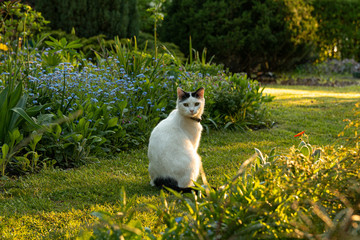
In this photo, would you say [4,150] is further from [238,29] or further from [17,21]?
[238,29]

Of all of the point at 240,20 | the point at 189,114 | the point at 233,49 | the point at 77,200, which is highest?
the point at 240,20

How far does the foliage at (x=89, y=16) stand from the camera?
→ 35.3 ft

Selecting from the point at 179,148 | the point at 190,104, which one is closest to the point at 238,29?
the point at 190,104

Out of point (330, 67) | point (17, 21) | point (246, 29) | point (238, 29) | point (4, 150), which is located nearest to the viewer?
point (4, 150)

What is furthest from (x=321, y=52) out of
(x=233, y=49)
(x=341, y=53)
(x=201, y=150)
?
(x=201, y=150)

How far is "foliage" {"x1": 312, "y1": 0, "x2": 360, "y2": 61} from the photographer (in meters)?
15.9

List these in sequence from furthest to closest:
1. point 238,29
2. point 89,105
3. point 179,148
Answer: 1. point 238,29
2. point 89,105
3. point 179,148

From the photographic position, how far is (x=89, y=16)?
36.0 ft

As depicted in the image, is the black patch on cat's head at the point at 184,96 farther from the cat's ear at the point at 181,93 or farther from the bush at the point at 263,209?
the bush at the point at 263,209

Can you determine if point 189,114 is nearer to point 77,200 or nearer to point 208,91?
point 77,200

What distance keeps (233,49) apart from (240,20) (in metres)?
0.93

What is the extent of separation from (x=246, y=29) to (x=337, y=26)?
5403 millimetres

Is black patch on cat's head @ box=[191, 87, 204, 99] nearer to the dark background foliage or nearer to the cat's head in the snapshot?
the cat's head

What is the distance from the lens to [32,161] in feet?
14.5
